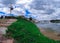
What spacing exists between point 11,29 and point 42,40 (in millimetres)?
2280

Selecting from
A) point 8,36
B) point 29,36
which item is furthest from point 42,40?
point 8,36

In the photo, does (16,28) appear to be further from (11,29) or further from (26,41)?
(26,41)

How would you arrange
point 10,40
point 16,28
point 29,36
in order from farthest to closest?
point 16,28 → point 29,36 → point 10,40

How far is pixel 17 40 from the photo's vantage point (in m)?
15.5

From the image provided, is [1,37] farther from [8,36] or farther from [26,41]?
[26,41]

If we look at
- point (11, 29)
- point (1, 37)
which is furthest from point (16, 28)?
point (1, 37)

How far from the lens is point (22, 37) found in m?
16.0

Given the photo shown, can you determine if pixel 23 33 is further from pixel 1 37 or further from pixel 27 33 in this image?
pixel 1 37

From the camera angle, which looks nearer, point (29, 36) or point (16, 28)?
point (29, 36)

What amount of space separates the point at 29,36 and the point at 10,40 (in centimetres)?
156

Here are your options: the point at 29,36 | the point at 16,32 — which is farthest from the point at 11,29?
the point at 29,36

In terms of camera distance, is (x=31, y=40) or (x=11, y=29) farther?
(x=11, y=29)

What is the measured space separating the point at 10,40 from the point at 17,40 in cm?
57

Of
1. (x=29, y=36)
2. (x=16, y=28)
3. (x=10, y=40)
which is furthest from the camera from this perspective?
(x=16, y=28)
